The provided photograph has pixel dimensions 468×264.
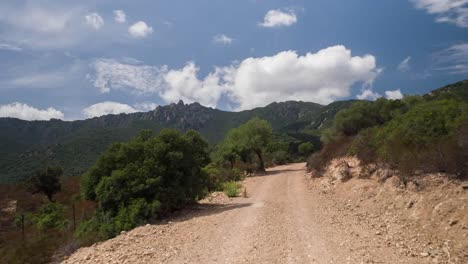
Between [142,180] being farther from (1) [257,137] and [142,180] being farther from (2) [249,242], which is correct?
(1) [257,137]

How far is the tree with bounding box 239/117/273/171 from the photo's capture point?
39.6m

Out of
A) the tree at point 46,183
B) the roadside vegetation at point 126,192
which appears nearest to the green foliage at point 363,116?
the roadside vegetation at point 126,192

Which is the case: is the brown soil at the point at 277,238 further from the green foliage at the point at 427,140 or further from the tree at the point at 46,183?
the tree at the point at 46,183

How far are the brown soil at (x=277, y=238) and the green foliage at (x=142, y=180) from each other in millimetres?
867

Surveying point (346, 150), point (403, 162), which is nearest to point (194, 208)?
point (403, 162)

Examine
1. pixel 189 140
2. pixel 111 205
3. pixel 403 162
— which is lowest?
pixel 111 205

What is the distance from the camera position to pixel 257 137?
3950 centimetres

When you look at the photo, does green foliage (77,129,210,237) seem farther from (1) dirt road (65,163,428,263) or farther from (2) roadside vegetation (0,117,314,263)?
(1) dirt road (65,163,428,263)

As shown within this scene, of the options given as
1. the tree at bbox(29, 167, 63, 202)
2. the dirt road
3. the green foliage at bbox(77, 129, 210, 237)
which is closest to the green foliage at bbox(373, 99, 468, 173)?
the dirt road

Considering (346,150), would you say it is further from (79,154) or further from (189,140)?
(79,154)

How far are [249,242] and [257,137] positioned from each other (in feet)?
99.3

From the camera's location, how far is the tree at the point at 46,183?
38.2 meters

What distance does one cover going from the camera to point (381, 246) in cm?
845

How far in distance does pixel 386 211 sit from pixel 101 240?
30.1 ft
